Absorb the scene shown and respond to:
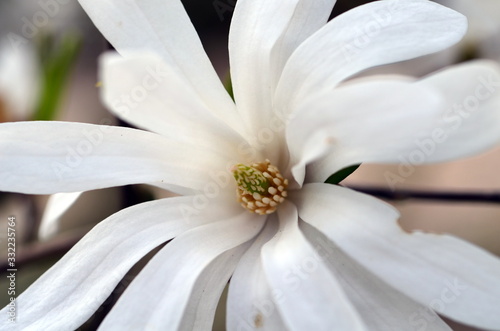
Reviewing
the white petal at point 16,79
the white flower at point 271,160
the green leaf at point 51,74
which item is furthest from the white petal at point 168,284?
the white petal at point 16,79

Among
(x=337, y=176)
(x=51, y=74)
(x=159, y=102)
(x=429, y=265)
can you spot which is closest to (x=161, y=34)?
(x=159, y=102)

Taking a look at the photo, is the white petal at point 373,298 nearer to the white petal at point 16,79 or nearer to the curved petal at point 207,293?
the curved petal at point 207,293

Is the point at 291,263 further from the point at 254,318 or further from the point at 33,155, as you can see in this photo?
the point at 33,155

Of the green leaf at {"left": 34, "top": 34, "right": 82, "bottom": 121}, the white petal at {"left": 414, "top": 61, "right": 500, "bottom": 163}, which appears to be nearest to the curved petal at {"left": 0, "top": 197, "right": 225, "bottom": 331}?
the white petal at {"left": 414, "top": 61, "right": 500, "bottom": 163}

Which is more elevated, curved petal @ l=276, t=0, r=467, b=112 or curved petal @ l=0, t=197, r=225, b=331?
curved petal @ l=276, t=0, r=467, b=112

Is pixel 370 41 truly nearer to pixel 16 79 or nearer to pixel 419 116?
pixel 419 116

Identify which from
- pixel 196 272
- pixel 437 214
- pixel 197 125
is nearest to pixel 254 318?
pixel 196 272

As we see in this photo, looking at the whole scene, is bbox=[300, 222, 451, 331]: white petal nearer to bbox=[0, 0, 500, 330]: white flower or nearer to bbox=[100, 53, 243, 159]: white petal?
bbox=[0, 0, 500, 330]: white flower
